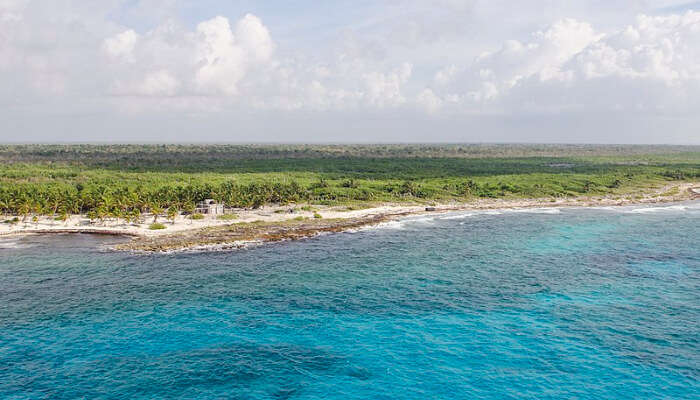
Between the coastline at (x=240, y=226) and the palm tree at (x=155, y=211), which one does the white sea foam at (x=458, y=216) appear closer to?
the coastline at (x=240, y=226)

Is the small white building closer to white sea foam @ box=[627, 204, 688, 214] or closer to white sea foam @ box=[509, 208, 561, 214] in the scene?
white sea foam @ box=[509, 208, 561, 214]

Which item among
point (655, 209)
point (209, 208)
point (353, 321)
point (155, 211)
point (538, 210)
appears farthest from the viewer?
point (655, 209)

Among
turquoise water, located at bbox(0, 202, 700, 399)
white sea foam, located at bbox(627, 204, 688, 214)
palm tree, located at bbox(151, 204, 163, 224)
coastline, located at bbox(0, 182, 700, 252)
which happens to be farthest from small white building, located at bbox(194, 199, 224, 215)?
white sea foam, located at bbox(627, 204, 688, 214)

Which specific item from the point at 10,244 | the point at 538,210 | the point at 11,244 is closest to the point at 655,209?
the point at 538,210

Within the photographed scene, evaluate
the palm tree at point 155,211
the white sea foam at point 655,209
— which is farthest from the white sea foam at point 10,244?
the white sea foam at point 655,209

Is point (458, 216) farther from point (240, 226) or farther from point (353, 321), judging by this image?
point (353, 321)

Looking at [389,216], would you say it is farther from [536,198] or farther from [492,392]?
[492,392]

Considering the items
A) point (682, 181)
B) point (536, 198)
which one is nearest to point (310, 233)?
point (536, 198)
